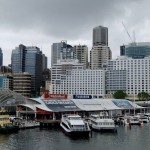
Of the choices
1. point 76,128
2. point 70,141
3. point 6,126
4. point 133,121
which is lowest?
point 70,141

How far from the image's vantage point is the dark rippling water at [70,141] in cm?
7494

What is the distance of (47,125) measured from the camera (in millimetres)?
117938

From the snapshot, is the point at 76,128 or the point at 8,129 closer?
the point at 76,128

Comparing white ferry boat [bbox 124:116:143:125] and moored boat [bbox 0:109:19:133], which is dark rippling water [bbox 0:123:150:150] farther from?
white ferry boat [bbox 124:116:143:125]

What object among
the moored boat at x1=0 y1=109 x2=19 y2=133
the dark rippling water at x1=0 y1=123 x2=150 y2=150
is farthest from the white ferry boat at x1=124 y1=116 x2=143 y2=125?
the moored boat at x1=0 y1=109 x2=19 y2=133

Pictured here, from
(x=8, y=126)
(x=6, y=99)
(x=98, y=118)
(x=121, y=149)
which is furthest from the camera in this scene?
(x=6, y=99)

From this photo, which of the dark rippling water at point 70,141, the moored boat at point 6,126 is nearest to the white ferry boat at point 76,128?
the dark rippling water at point 70,141

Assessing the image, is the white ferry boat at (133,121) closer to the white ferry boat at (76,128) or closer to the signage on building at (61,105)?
the signage on building at (61,105)

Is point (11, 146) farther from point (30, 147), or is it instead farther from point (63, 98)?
point (63, 98)

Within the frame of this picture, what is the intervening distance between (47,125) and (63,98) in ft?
78.4

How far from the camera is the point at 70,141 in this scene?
271ft

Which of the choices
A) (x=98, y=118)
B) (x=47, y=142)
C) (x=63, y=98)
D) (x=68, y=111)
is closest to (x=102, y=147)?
(x=47, y=142)

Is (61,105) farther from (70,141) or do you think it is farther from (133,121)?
(70,141)

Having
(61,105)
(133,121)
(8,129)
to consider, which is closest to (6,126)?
(8,129)
